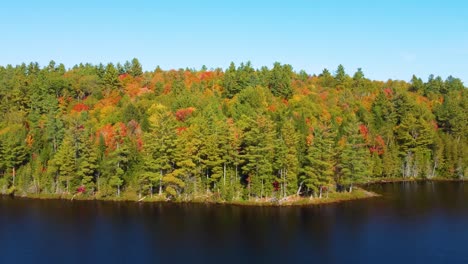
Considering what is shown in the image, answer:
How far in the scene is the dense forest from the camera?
66875 millimetres

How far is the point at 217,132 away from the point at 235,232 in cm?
2203

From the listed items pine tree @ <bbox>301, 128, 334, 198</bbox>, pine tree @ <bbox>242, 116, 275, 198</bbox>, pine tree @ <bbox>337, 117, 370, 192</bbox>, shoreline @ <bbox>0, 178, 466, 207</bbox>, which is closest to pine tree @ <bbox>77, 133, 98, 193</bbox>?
shoreline @ <bbox>0, 178, 466, 207</bbox>

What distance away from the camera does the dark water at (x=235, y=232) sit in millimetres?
43219

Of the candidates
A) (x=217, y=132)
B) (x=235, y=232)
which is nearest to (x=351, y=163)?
(x=217, y=132)

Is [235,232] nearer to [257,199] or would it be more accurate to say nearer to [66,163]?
[257,199]

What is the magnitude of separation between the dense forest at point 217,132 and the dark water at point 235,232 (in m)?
5.29

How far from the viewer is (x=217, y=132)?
68.9 metres

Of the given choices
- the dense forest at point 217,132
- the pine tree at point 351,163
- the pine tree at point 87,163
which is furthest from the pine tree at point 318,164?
the pine tree at point 87,163

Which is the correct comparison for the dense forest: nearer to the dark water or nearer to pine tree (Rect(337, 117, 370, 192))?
pine tree (Rect(337, 117, 370, 192))

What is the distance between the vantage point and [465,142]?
→ 92.6 meters

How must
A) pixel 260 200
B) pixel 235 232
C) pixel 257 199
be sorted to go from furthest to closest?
pixel 257 199 < pixel 260 200 < pixel 235 232

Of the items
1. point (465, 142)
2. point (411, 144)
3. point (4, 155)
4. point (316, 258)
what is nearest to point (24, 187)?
point (4, 155)

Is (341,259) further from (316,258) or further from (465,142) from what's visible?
(465,142)

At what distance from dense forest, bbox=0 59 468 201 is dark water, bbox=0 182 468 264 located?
17.4ft
